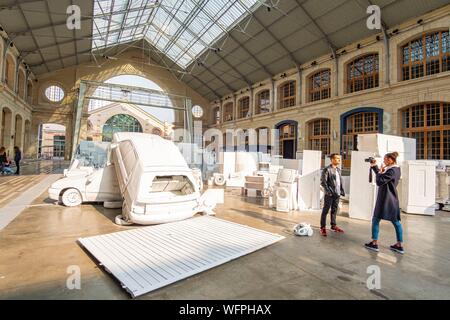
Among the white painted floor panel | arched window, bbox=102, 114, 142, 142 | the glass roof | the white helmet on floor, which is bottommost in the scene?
the white painted floor panel

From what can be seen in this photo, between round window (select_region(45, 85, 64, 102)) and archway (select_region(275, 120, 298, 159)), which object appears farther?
round window (select_region(45, 85, 64, 102))

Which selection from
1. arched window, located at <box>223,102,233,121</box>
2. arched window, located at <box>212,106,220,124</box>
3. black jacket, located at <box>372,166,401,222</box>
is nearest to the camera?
black jacket, located at <box>372,166,401,222</box>

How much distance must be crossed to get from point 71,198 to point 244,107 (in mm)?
21247

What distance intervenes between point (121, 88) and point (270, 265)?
19363 mm

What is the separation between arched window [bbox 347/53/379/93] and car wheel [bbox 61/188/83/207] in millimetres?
16068

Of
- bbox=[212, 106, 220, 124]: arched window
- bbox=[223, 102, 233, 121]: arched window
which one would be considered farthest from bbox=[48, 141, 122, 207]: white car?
bbox=[212, 106, 220, 124]: arched window

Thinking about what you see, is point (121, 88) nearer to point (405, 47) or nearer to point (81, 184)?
point (81, 184)

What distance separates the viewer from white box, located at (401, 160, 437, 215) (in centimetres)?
741

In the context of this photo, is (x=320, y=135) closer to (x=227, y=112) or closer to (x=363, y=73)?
(x=363, y=73)

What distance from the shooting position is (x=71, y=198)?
7.08m

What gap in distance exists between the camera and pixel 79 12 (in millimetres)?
15312

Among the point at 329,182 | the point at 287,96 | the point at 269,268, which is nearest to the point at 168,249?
the point at 269,268

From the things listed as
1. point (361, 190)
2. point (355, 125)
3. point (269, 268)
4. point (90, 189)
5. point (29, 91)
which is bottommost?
point (269, 268)

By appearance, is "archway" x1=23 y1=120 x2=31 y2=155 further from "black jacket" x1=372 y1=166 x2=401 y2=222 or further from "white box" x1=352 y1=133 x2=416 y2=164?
"black jacket" x1=372 y1=166 x2=401 y2=222
